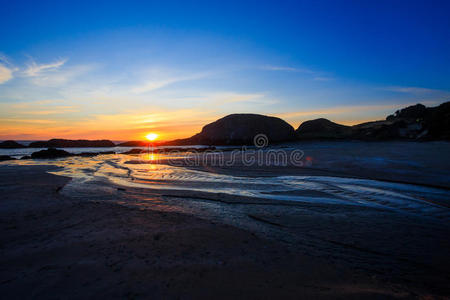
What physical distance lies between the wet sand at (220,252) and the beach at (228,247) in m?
0.01

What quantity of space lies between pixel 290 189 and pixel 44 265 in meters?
6.12

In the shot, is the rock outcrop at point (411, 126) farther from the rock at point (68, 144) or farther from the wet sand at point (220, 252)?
the rock at point (68, 144)

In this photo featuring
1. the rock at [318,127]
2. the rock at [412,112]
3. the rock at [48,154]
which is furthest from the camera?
the rock at [318,127]

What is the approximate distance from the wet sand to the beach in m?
0.01

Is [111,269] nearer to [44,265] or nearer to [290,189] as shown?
[44,265]

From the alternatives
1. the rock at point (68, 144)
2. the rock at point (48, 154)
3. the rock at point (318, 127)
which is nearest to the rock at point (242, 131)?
the rock at point (318, 127)

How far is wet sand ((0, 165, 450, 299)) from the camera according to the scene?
2025mm

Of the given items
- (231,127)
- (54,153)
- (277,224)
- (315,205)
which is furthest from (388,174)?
(231,127)

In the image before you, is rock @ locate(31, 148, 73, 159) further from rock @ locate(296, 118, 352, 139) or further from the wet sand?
rock @ locate(296, 118, 352, 139)

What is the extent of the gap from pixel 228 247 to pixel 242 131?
4614cm

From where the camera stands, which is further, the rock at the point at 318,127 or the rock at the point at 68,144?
the rock at the point at 318,127

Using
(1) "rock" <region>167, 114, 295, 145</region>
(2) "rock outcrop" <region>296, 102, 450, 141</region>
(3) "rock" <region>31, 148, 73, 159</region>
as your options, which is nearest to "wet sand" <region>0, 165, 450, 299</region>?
(3) "rock" <region>31, 148, 73, 159</region>

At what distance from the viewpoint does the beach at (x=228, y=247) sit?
2043mm

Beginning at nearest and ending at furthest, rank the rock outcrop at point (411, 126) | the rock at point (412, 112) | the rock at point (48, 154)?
the rock at point (48, 154) < the rock outcrop at point (411, 126) < the rock at point (412, 112)
